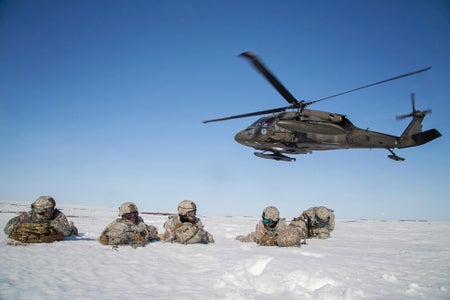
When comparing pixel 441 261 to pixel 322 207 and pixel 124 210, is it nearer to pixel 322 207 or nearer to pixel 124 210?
pixel 322 207

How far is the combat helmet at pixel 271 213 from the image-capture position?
8844mm

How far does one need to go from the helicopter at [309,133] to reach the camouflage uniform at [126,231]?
5.38 meters

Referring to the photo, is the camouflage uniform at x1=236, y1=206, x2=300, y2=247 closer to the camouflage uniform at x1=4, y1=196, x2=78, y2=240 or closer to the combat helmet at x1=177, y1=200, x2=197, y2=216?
the combat helmet at x1=177, y1=200, x2=197, y2=216

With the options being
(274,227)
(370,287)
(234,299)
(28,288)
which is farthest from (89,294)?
(274,227)

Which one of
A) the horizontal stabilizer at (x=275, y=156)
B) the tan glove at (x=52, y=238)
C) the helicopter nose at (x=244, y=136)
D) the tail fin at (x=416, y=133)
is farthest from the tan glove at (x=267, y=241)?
the tail fin at (x=416, y=133)

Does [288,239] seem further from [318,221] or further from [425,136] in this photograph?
[425,136]

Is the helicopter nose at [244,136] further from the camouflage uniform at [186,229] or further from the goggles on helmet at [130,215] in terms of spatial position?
the goggles on helmet at [130,215]

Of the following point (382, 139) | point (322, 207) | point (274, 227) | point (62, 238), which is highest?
point (382, 139)

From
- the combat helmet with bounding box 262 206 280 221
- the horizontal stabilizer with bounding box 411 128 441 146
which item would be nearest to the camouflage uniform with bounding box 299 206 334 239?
the combat helmet with bounding box 262 206 280 221

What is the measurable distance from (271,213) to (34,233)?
21.9 feet

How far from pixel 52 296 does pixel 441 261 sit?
8031 millimetres

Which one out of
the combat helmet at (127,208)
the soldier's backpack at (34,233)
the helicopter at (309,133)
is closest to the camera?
the soldier's backpack at (34,233)

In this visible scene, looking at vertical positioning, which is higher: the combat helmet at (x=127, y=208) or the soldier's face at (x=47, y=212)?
the combat helmet at (x=127, y=208)

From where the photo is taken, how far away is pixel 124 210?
26.3 ft
